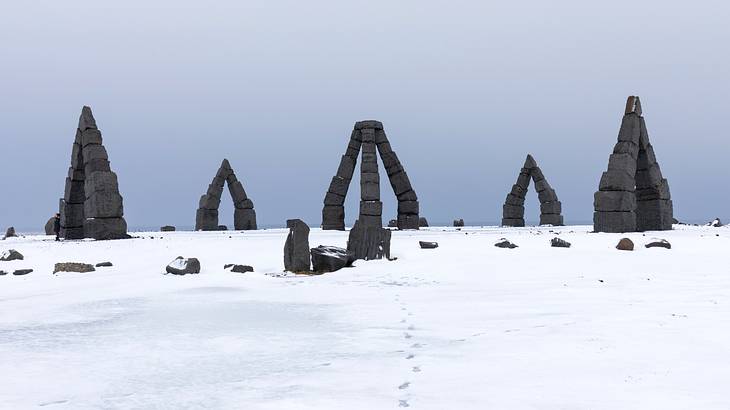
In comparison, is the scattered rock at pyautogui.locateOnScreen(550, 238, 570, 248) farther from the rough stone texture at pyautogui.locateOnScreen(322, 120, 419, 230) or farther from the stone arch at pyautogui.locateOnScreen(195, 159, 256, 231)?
the stone arch at pyautogui.locateOnScreen(195, 159, 256, 231)

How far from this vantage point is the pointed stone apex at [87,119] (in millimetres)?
19922

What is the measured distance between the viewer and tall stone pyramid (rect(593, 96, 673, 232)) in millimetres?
18266

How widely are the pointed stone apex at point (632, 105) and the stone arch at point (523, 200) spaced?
1241cm

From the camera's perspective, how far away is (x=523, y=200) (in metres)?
32.6

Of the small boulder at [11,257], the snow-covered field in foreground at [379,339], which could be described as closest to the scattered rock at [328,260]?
the snow-covered field in foreground at [379,339]

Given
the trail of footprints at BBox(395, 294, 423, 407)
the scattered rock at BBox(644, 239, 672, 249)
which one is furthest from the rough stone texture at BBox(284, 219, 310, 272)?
the scattered rock at BBox(644, 239, 672, 249)

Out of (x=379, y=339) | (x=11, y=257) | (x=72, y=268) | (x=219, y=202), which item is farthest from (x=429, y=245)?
(x=219, y=202)

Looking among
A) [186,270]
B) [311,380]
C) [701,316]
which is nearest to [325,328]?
[311,380]

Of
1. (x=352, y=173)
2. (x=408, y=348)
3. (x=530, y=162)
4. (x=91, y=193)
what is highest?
(x=530, y=162)

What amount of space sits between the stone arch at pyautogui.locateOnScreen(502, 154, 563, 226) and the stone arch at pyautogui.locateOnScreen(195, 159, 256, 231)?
13.0 m

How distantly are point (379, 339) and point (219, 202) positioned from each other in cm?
2702

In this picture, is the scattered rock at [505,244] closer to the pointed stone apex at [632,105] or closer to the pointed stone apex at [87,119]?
the pointed stone apex at [632,105]

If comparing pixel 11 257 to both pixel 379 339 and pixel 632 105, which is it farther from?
pixel 632 105

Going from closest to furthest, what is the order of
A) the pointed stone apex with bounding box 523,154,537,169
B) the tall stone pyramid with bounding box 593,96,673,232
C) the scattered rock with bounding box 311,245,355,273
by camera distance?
the scattered rock with bounding box 311,245,355,273 < the tall stone pyramid with bounding box 593,96,673,232 < the pointed stone apex with bounding box 523,154,537,169
